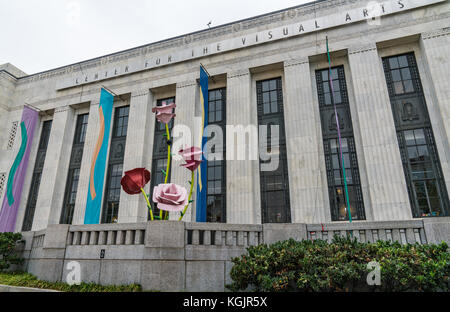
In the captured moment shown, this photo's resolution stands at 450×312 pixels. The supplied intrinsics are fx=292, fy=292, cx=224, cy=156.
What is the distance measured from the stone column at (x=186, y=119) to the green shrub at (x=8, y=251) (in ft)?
26.5

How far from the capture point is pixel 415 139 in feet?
53.6

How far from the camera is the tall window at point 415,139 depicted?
50.1ft

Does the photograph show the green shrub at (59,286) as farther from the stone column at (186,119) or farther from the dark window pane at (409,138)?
the dark window pane at (409,138)

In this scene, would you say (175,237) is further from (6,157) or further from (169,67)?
(6,157)

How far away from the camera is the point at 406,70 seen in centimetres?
1761

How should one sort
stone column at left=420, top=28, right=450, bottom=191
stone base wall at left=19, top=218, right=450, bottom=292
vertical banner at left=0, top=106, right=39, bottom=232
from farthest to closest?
vertical banner at left=0, top=106, right=39, bottom=232 < stone column at left=420, top=28, right=450, bottom=191 < stone base wall at left=19, top=218, right=450, bottom=292

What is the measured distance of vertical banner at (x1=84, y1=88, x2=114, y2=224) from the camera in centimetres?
1936

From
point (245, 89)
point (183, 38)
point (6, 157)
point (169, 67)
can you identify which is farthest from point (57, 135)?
point (245, 89)

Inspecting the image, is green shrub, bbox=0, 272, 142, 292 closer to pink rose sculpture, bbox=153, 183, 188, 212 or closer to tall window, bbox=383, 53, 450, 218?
pink rose sculpture, bbox=153, 183, 188, 212

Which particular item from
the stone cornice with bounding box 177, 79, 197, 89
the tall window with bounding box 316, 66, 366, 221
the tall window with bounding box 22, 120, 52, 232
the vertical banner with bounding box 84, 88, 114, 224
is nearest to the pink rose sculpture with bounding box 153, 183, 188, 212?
the tall window with bounding box 316, 66, 366, 221

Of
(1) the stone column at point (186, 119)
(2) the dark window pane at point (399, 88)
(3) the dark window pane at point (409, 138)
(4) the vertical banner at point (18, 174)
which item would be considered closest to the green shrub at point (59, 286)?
(1) the stone column at point (186, 119)

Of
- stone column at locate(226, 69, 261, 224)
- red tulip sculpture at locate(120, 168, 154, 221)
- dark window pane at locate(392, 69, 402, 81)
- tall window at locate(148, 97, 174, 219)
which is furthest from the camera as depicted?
tall window at locate(148, 97, 174, 219)

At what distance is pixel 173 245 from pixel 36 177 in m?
20.2

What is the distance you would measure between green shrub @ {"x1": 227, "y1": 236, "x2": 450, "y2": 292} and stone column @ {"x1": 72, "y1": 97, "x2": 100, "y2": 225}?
16208mm
